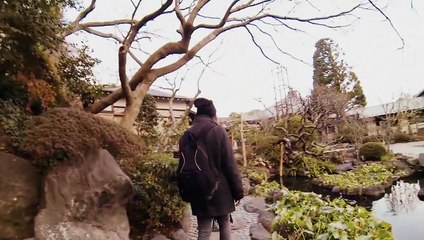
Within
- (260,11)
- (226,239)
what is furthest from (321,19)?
(226,239)

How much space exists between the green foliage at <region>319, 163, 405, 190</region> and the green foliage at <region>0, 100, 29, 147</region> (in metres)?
8.51

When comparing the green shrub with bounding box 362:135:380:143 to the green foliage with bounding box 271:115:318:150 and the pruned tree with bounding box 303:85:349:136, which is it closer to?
the pruned tree with bounding box 303:85:349:136

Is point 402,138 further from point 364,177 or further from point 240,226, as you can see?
point 240,226

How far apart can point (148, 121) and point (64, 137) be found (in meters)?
6.33

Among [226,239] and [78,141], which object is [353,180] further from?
[78,141]

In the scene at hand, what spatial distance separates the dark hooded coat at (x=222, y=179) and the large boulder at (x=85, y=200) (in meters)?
0.84

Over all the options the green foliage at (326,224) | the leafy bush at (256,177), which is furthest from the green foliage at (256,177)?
the green foliage at (326,224)

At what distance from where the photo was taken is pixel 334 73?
2811 cm

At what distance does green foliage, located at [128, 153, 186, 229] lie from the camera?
359 cm

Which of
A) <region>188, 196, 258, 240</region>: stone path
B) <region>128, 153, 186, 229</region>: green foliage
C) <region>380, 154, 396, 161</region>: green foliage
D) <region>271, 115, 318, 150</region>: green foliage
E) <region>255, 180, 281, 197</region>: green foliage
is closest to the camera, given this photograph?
<region>128, 153, 186, 229</region>: green foliage

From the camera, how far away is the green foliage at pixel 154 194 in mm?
3590

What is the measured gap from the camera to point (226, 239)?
2873 millimetres

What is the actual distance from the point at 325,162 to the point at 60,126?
1151 cm

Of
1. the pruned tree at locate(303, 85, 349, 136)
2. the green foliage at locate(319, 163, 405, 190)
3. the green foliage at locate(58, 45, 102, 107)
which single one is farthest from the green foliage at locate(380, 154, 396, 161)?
the green foliage at locate(58, 45, 102, 107)
